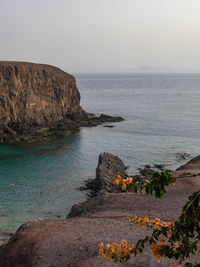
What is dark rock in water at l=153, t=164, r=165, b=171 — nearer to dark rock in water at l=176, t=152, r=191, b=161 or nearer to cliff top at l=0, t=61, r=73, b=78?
dark rock in water at l=176, t=152, r=191, b=161

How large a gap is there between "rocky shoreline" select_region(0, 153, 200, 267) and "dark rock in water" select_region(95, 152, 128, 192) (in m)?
6.68

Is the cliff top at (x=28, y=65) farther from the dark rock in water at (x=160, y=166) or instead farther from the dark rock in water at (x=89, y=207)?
the dark rock in water at (x=89, y=207)

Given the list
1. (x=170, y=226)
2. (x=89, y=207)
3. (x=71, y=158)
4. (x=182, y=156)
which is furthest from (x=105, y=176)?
(x=170, y=226)

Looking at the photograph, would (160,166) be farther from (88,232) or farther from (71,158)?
(88,232)

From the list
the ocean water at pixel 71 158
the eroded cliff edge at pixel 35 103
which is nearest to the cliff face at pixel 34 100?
the eroded cliff edge at pixel 35 103

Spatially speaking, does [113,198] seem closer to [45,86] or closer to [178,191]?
[178,191]

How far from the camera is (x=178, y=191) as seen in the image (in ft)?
90.4

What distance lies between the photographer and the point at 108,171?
3622 cm

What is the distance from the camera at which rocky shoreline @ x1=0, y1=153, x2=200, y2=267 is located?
16.3 m

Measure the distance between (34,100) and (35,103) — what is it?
681 mm

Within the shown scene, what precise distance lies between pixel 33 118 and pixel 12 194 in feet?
109

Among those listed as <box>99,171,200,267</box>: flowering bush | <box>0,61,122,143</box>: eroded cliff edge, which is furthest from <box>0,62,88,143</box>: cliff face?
<box>99,171,200,267</box>: flowering bush

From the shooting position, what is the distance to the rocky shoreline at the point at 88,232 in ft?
53.4

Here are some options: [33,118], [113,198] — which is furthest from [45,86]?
[113,198]
